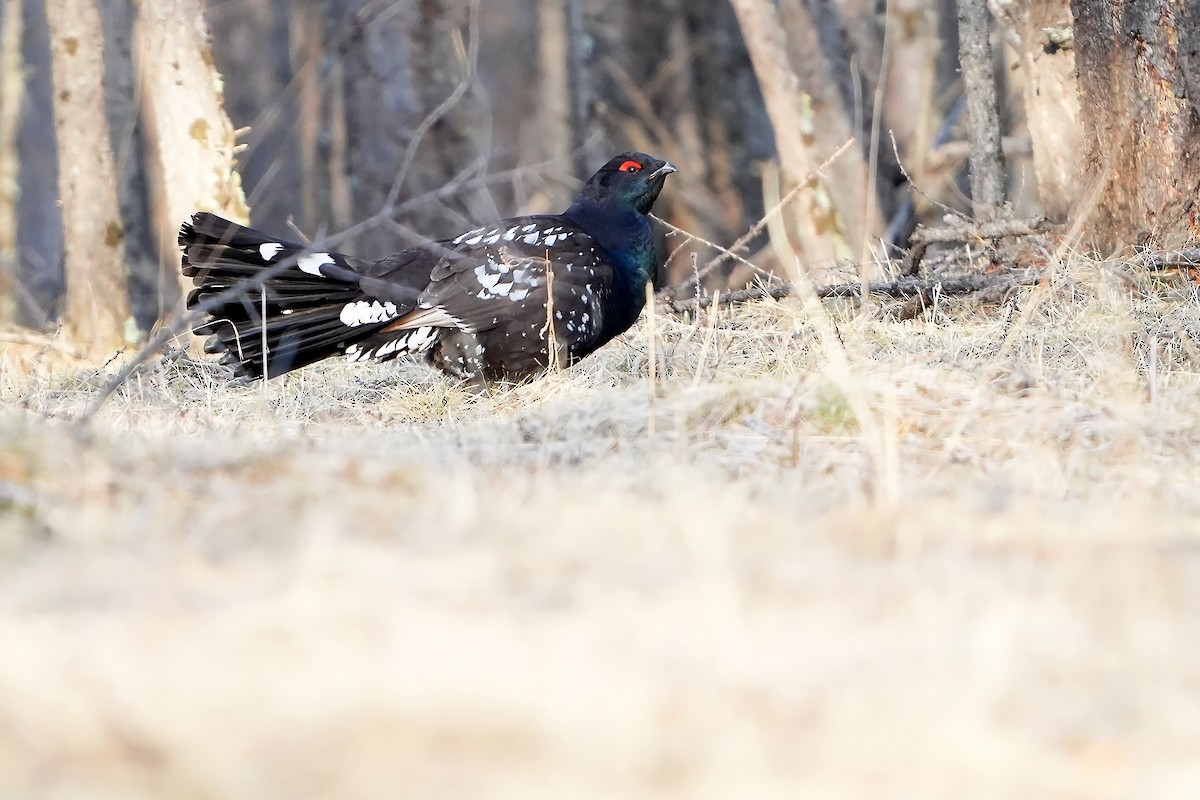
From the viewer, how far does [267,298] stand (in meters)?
5.65

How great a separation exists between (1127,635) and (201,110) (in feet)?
21.5

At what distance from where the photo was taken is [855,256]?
983 centimetres

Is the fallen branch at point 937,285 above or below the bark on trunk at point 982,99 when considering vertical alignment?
below

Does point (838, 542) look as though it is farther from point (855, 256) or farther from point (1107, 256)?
Answer: point (855, 256)

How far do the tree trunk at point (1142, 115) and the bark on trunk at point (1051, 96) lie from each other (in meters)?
1.02

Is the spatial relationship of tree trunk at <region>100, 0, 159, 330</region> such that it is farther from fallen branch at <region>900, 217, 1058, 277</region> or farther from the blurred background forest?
fallen branch at <region>900, 217, 1058, 277</region>

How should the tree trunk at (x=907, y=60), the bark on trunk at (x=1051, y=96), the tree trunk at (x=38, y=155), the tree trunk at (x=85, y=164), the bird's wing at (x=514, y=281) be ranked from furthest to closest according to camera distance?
1. the tree trunk at (x=38, y=155)
2. the tree trunk at (x=907, y=60)
3. the tree trunk at (x=85, y=164)
4. the bark on trunk at (x=1051, y=96)
5. the bird's wing at (x=514, y=281)

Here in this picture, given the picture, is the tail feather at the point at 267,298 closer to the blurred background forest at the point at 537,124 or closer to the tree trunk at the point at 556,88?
the blurred background forest at the point at 537,124

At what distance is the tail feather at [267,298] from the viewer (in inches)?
218

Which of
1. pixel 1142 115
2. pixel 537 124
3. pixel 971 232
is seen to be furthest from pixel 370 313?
pixel 537 124

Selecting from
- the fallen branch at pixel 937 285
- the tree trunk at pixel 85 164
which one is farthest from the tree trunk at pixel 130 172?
the fallen branch at pixel 937 285

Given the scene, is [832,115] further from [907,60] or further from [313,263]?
[313,263]

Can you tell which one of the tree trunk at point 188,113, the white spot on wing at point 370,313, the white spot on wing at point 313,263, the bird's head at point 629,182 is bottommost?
the white spot on wing at point 370,313

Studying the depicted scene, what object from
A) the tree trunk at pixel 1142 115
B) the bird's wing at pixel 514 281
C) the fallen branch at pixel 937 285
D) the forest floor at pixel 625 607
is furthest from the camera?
the fallen branch at pixel 937 285
